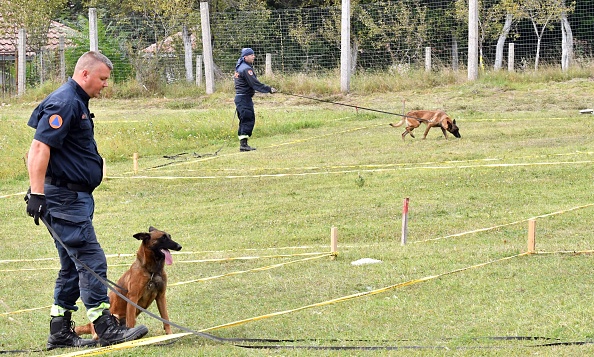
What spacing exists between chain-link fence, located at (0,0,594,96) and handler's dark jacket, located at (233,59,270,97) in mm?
8769

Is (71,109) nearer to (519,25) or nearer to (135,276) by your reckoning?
(135,276)

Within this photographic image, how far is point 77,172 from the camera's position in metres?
6.33

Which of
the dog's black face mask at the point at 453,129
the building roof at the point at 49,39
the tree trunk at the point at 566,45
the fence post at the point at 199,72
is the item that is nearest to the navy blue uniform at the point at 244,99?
the dog's black face mask at the point at 453,129

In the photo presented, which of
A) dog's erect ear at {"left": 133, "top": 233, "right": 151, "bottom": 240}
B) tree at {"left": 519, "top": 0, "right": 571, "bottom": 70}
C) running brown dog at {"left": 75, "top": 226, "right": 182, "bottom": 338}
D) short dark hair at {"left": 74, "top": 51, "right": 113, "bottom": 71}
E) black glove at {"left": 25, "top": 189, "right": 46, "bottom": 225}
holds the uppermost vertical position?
tree at {"left": 519, "top": 0, "right": 571, "bottom": 70}

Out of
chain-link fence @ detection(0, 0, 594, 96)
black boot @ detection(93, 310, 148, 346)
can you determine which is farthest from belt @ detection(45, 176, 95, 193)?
chain-link fence @ detection(0, 0, 594, 96)

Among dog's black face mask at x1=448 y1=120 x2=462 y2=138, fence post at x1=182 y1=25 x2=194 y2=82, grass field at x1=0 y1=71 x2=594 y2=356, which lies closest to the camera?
grass field at x1=0 y1=71 x2=594 y2=356

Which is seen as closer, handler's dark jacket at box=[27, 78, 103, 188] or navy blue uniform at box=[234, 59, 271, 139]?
handler's dark jacket at box=[27, 78, 103, 188]

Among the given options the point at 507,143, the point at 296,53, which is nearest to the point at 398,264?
the point at 507,143

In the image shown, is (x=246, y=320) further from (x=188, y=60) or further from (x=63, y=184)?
(x=188, y=60)

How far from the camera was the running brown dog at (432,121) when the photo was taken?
57.1ft

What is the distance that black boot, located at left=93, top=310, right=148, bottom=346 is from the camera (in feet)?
21.1

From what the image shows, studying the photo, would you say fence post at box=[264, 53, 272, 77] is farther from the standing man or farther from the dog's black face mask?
the standing man

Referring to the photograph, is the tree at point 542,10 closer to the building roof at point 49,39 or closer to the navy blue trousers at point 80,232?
the building roof at point 49,39

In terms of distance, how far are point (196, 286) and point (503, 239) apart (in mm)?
3393
